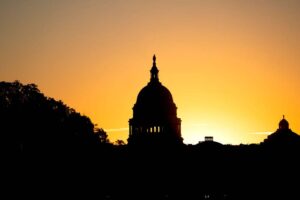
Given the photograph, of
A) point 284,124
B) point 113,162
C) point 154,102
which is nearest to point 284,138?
point 284,124

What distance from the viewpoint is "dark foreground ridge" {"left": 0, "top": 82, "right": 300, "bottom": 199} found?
284 ft

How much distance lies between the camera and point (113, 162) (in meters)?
123

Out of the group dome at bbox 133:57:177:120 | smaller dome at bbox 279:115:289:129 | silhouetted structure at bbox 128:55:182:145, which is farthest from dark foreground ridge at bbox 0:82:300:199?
dome at bbox 133:57:177:120

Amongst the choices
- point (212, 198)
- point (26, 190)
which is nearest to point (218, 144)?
point (212, 198)

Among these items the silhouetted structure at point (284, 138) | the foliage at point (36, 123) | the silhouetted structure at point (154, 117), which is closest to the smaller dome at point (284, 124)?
the silhouetted structure at point (284, 138)

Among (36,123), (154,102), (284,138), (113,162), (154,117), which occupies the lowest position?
(36,123)

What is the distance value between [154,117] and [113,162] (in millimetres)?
16422

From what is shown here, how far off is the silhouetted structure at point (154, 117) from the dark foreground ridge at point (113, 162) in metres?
1.60

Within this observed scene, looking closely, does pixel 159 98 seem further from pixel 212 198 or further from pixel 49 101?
pixel 49 101

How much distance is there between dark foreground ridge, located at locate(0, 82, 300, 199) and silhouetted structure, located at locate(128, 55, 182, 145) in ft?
5.24

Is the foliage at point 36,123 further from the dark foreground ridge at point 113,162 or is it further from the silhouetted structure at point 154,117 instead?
the silhouetted structure at point 154,117

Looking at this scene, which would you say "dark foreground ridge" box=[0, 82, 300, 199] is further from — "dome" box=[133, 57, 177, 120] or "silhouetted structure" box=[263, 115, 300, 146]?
"dome" box=[133, 57, 177, 120]

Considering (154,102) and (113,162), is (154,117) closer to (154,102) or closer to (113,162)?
(154,102)

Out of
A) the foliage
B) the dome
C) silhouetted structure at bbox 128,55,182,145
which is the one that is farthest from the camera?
silhouetted structure at bbox 128,55,182,145
